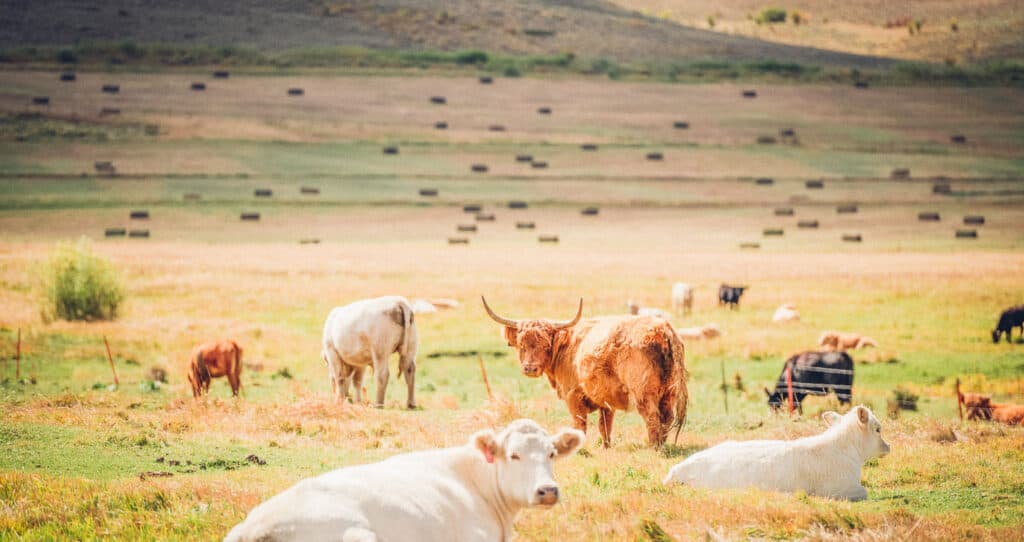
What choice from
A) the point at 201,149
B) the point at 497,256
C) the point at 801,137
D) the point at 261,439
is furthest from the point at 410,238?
the point at 261,439

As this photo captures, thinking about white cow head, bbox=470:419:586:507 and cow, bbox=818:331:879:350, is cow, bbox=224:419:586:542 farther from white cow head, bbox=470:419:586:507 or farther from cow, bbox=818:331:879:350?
cow, bbox=818:331:879:350

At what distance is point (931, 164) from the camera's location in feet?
253

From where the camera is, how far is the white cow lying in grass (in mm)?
13141

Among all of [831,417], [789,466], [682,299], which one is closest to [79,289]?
[682,299]

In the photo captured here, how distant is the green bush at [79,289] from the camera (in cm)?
3794

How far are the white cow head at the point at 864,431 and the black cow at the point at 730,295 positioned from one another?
27.8m

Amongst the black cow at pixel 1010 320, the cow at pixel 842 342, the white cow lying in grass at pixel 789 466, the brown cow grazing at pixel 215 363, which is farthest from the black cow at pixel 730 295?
the white cow lying in grass at pixel 789 466

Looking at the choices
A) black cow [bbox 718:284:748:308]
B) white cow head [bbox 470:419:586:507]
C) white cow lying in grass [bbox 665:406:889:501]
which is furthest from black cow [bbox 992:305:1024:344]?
white cow head [bbox 470:419:586:507]

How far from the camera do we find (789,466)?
13.3 meters

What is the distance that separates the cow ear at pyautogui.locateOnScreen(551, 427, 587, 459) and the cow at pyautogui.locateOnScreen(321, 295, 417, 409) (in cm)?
1178

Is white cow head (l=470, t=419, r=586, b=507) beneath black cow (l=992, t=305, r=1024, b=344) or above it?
above

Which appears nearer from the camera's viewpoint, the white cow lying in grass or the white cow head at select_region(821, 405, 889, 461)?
the white cow lying in grass

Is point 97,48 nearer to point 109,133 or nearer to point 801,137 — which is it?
point 109,133

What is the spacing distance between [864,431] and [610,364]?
3.85m
